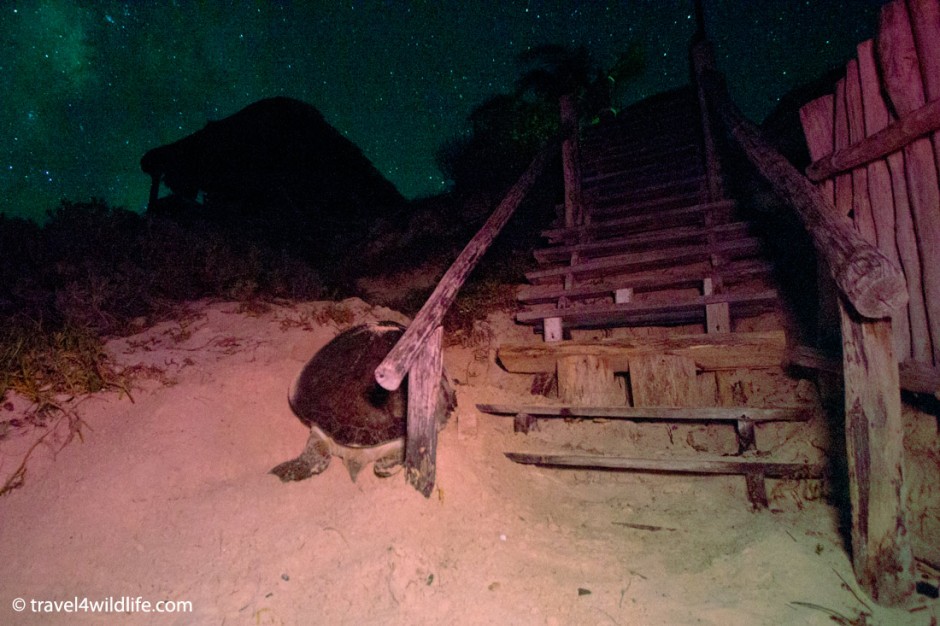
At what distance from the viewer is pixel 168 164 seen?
1341cm

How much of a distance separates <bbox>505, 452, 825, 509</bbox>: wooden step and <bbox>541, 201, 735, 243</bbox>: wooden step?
323 centimetres

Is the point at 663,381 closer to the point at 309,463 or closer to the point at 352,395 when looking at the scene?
the point at 352,395

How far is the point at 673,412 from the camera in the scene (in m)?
3.29

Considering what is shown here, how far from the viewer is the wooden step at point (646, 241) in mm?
4641

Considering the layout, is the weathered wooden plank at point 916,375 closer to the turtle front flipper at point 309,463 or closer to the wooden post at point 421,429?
the wooden post at point 421,429

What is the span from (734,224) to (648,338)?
6.21 ft

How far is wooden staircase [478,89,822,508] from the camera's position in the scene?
10.7 feet

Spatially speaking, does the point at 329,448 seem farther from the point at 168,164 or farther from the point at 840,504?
the point at 168,164

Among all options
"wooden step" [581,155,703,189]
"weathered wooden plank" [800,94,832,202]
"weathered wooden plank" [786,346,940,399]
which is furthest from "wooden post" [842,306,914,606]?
"wooden step" [581,155,703,189]

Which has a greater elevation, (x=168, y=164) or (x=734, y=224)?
(x=168, y=164)

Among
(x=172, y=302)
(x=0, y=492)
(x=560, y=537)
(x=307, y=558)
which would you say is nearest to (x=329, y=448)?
(x=307, y=558)

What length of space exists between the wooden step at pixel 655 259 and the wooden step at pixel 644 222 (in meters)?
0.54

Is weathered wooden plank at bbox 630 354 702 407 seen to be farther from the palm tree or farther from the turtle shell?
the palm tree

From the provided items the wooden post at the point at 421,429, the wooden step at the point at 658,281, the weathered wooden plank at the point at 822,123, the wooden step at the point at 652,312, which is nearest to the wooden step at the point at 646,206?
the wooden step at the point at 658,281
